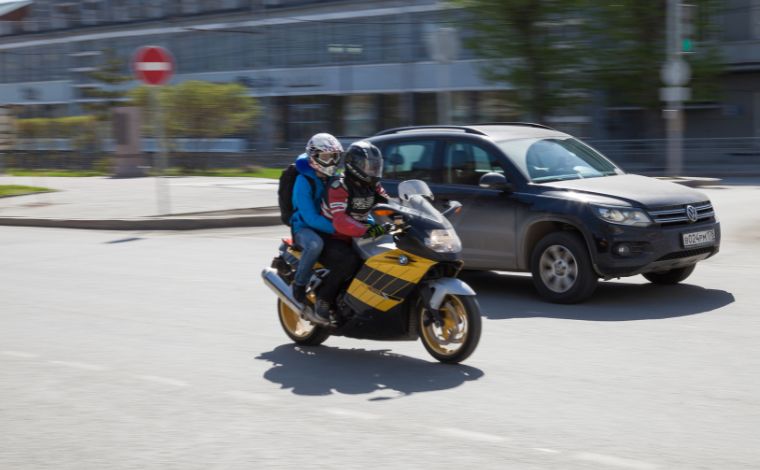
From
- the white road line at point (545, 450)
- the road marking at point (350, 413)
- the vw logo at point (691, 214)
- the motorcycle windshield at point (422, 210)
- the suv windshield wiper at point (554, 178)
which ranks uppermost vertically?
the motorcycle windshield at point (422, 210)

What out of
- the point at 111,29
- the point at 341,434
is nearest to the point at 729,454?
the point at 341,434

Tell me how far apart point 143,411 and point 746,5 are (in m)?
40.9

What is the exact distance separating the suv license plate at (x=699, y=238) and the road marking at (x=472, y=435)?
4.61 metres

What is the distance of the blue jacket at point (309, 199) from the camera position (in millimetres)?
7469

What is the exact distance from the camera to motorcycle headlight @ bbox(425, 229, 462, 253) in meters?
6.89

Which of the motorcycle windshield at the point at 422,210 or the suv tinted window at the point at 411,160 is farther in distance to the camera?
the suv tinted window at the point at 411,160

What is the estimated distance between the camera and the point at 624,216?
938 cm

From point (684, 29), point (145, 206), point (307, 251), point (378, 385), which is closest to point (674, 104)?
point (684, 29)

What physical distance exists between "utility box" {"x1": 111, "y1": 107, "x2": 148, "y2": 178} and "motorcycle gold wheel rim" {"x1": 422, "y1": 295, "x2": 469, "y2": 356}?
2395cm

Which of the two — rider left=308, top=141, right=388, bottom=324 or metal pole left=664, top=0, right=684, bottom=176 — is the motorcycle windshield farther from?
metal pole left=664, top=0, right=684, bottom=176

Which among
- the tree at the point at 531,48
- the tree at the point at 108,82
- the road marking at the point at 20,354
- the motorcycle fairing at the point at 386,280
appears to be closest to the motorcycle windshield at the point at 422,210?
the motorcycle fairing at the point at 386,280

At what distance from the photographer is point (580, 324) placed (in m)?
8.66

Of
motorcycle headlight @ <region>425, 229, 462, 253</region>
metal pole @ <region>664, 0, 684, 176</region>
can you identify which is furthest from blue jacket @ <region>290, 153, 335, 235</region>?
metal pole @ <region>664, 0, 684, 176</region>

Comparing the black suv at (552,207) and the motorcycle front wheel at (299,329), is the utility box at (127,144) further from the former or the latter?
the motorcycle front wheel at (299,329)
